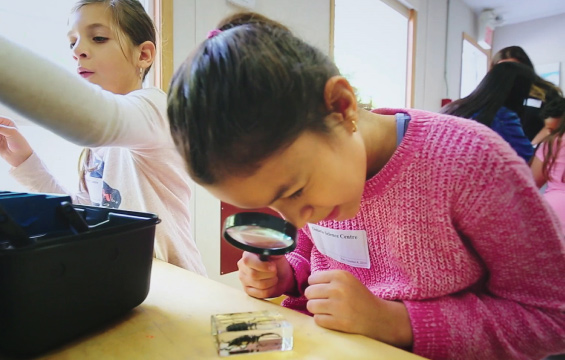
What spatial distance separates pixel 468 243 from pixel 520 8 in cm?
438

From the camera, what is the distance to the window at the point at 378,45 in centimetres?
238

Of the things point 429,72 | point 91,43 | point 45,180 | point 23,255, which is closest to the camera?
point 23,255

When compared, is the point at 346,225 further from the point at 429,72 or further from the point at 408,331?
the point at 429,72

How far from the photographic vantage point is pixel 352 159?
0.51 m

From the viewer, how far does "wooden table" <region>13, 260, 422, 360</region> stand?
0.43 metres

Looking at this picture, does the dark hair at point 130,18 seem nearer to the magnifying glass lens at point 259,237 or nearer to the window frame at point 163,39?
the window frame at point 163,39

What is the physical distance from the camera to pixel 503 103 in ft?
5.16

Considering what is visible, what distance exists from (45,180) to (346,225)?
91cm

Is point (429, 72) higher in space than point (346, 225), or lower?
higher

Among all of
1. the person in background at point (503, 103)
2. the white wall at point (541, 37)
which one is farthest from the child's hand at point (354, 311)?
the white wall at point (541, 37)

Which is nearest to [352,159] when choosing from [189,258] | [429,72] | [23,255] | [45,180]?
[23,255]

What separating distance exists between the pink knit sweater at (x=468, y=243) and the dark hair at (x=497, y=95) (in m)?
1.13

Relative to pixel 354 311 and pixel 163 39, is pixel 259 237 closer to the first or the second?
pixel 354 311

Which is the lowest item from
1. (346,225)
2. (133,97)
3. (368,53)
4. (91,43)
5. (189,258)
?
(189,258)
